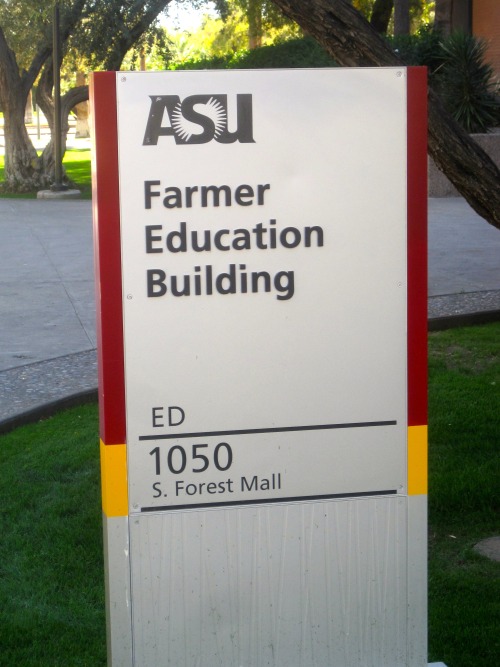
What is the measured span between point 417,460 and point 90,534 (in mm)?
2208

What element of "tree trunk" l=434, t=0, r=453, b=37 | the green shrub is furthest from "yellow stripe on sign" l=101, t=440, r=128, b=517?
"tree trunk" l=434, t=0, r=453, b=37

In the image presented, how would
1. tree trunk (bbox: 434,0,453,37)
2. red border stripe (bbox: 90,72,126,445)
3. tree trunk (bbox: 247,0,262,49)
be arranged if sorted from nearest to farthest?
red border stripe (bbox: 90,72,126,445)
tree trunk (bbox: 434,0,453,37)
tree trunk (bbox: 247,0,262,49)

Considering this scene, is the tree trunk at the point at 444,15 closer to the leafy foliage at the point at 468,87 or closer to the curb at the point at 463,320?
the leafy foliage at the point at 468,87

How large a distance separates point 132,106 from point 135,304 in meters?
0.53

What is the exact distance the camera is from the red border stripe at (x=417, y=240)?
2.86 meters

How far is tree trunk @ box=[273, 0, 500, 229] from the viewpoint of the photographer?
565cm

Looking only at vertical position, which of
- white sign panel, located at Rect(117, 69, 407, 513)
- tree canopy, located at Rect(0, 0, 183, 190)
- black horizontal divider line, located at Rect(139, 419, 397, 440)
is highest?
tree canopy, located at Rect(0, 0, 183, 190)

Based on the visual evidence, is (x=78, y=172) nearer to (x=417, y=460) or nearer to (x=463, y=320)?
(x=463, y=320)

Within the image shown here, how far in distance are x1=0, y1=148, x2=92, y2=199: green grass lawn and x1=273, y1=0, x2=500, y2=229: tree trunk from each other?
15.4 metres

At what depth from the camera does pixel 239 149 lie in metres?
2.76

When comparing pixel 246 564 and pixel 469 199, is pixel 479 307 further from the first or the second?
pixel 246 564

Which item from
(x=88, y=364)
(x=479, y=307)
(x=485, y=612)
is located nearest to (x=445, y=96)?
(x=479, y=307)

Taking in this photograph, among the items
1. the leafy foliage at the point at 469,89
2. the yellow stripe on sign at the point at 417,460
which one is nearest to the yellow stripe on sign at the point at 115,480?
the yellow stripe on sign at the point at 417,460

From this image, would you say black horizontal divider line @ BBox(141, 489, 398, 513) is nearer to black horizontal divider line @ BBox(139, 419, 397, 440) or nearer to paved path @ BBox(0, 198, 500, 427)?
black horizontal divider line @ BBox(139, 419, 397, 440)
